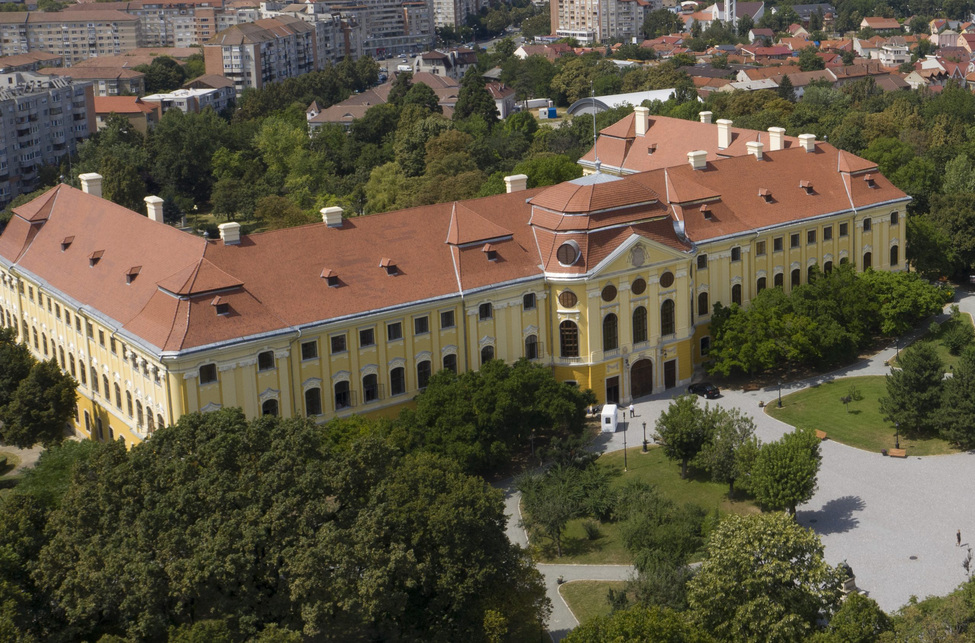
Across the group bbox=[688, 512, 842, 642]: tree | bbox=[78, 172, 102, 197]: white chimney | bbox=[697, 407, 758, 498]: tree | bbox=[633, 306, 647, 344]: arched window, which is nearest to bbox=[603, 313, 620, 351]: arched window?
bbox=[633, 306, 647, 344]: arched window

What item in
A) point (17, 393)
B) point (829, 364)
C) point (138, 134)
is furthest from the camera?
point (138, 134)

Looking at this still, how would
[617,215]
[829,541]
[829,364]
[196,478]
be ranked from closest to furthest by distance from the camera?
[196,478], [829,541], [617,215], [829,364]

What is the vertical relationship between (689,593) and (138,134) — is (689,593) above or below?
below

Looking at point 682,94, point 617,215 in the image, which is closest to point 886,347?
point 617,215

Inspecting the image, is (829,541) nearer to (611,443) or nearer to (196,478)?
(611,443)

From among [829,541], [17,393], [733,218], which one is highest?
[733,218]

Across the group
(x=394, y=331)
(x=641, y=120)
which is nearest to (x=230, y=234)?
(x=394, y=331)

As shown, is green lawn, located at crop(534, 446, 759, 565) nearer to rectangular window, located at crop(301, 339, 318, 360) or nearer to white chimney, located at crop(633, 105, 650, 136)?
rectangular window, located at crop(301, 339, 318, 360)
